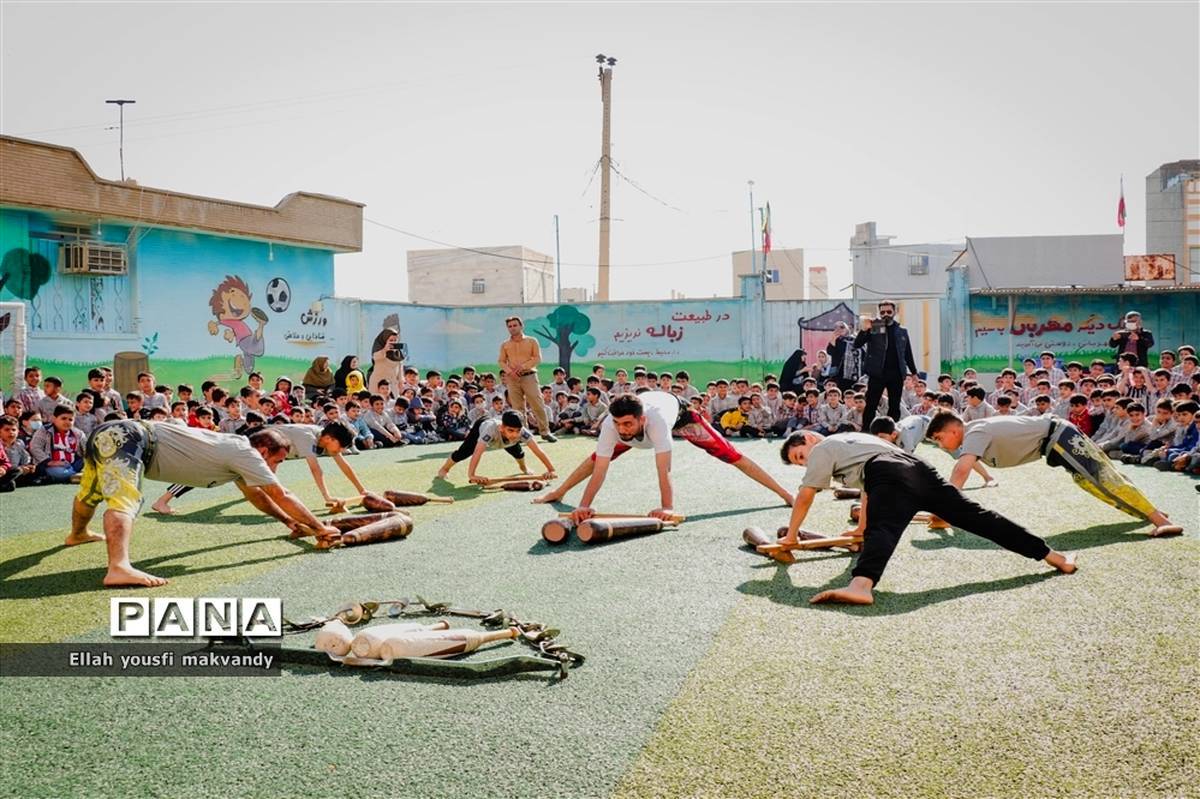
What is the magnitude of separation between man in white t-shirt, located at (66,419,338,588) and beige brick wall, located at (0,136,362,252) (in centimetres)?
1212

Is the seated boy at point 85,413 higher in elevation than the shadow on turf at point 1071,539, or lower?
higher

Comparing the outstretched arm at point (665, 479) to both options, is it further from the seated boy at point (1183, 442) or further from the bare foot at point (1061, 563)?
the seated boy at point (1183, 442)

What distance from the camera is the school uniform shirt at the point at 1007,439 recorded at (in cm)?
751

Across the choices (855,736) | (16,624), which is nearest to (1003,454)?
(855,736)

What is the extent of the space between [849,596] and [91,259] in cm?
1692

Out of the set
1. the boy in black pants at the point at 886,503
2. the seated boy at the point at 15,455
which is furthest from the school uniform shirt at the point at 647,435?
the seated boy at the point at 15,455

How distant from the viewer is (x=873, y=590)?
5.88 metres

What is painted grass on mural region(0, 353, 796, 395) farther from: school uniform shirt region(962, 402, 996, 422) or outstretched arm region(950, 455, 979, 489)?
outstretched arm region(950, 455, 979, 489)

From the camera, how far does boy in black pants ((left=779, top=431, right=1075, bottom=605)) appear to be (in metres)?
5.61

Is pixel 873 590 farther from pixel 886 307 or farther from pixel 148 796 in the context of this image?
pixel 886 307

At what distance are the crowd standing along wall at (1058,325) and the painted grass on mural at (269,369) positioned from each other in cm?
531

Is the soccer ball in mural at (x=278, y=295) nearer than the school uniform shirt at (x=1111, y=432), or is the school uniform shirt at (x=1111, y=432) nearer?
the school uniform shirt at (x=1111, y=432)

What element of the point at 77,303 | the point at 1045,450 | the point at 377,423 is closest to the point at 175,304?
the point at 77,303

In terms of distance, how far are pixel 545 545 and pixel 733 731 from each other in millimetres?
3659
